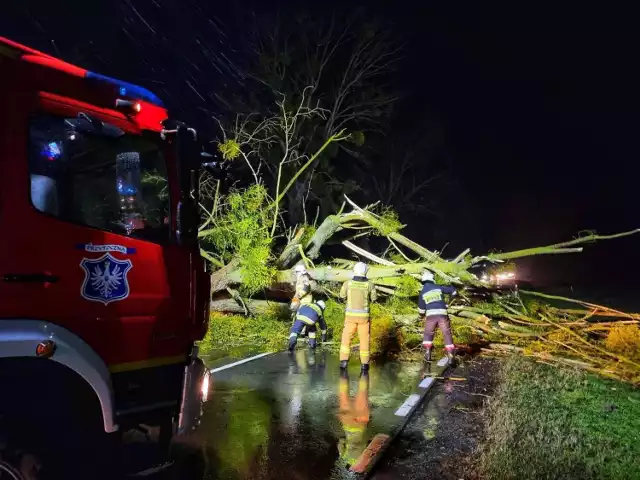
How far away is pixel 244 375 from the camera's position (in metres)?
7.15

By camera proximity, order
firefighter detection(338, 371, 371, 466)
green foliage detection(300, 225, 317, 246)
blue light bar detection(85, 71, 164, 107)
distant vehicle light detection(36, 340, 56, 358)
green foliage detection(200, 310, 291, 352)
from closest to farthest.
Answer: distant vehicle light detection(36, 340, 56, 358) < blue light bar detection(85, 71, 164, 107) < firefighter detection(338, 371, 371, 466) < green foliage detection(200, 310, 291, 352) < green foliage detection(300, 225, 317, 246)

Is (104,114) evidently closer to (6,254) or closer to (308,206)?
(6,254)

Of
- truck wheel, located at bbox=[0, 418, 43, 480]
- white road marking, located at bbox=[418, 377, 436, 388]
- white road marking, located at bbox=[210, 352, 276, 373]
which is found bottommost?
white road marking, located at bbox=[418, 377, 436, 388]

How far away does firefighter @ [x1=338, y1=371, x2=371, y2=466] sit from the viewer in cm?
445

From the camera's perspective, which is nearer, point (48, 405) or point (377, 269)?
point (48, 405)

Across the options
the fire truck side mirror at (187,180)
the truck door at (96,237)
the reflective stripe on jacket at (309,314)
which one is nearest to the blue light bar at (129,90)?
the truck door at (96,237)

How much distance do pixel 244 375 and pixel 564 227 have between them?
37.7 meters

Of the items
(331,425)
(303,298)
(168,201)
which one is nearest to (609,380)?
(331,425)

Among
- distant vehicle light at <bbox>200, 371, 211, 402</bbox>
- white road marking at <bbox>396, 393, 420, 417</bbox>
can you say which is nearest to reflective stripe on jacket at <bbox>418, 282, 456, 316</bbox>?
white road marking at <bbox>396, 393, 420, 417</bbox>

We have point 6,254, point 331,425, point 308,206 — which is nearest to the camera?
point 6,254

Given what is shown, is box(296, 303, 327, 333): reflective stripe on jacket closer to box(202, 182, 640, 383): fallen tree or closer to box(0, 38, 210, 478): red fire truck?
box(202, 182, 640, 383): fallen tree

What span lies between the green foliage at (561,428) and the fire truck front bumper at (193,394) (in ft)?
6.92

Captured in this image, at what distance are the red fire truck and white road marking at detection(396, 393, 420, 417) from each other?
266 centimetres

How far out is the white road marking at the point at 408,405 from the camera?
546 cm
